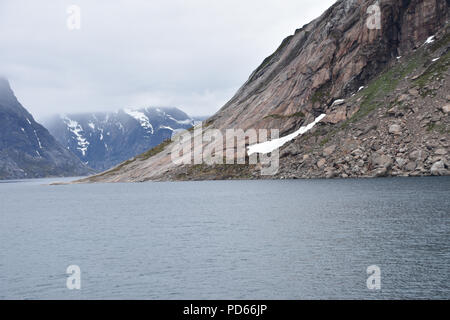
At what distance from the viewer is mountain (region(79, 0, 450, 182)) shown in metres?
125

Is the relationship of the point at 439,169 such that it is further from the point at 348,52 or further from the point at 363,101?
the point at 348,52

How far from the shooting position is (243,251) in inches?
1766

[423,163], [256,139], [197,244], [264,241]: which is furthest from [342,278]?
[256,139]

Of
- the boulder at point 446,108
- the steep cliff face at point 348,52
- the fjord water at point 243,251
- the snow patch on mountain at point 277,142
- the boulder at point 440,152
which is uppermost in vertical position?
the steep cliff face at point 348,52

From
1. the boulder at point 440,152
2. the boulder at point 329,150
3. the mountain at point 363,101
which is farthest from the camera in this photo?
the boulder at point 329,150

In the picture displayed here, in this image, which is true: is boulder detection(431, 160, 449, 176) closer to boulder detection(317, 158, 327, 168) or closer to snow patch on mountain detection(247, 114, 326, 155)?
boulder detection(317, 158, 327, 168)

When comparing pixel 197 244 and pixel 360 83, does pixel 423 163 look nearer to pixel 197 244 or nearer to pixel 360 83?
pixel 360 83

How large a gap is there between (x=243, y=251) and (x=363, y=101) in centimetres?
12142

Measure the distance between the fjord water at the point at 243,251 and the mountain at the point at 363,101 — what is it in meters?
44.1

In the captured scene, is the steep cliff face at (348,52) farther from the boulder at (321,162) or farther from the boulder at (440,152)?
the boulder at (440,152)

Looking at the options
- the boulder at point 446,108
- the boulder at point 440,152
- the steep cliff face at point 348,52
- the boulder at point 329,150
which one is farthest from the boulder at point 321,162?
the boulder at point 446,108

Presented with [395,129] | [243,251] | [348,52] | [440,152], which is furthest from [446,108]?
[243,251]

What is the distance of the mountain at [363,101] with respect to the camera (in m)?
125
